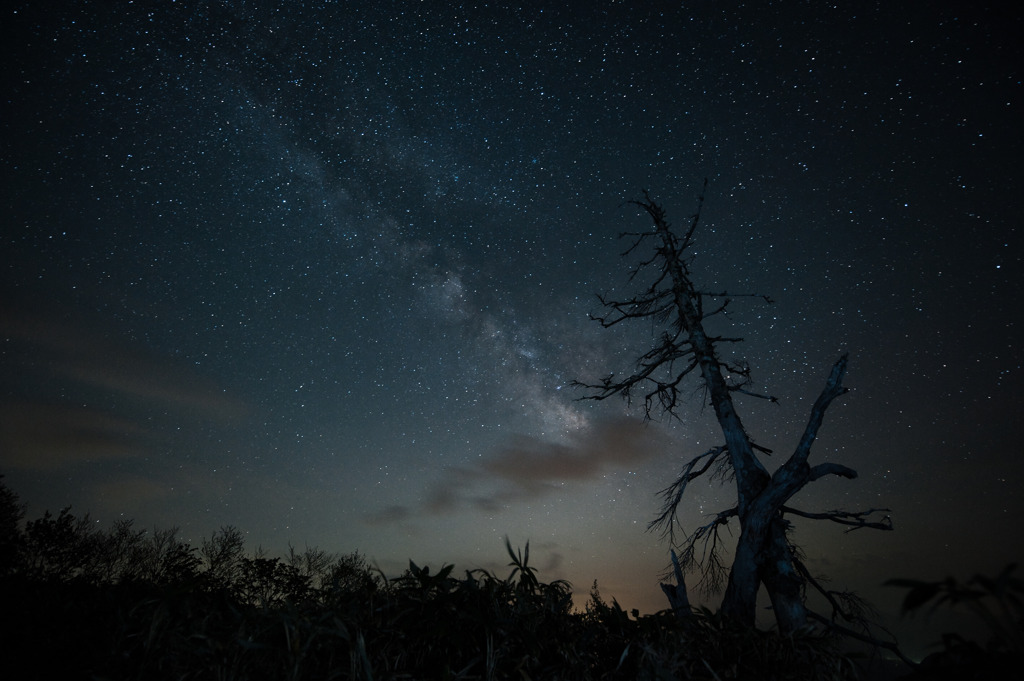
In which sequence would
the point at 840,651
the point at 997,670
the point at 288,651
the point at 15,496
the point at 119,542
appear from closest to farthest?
the point at 997,670 → the point at 288,651 → the point at 840,651 → the point at 15,496 → the point at 119,542

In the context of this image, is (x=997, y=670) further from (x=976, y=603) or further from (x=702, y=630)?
(x=702, y=630)

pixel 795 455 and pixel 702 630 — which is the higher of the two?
pixel 795 455

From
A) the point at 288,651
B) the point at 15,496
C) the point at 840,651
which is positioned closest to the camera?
the point at 288,651

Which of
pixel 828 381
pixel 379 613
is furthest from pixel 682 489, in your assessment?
pixel 379 613

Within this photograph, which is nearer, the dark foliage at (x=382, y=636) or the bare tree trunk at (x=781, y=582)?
the dark foliage at (x=382, y=636)

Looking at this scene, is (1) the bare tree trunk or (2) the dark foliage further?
(1) the bare tree trunk

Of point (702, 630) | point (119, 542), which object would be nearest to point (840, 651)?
point (702, 630)

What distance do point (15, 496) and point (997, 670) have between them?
48.7 metres

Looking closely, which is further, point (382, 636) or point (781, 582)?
point (781, 582)

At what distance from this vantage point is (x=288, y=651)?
1.52 meters

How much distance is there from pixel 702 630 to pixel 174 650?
2.27 meters

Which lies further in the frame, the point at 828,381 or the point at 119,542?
the point at 119,542

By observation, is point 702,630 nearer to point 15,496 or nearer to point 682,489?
point 682,489

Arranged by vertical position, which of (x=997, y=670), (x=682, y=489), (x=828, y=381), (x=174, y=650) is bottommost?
(x=174, y=650)
